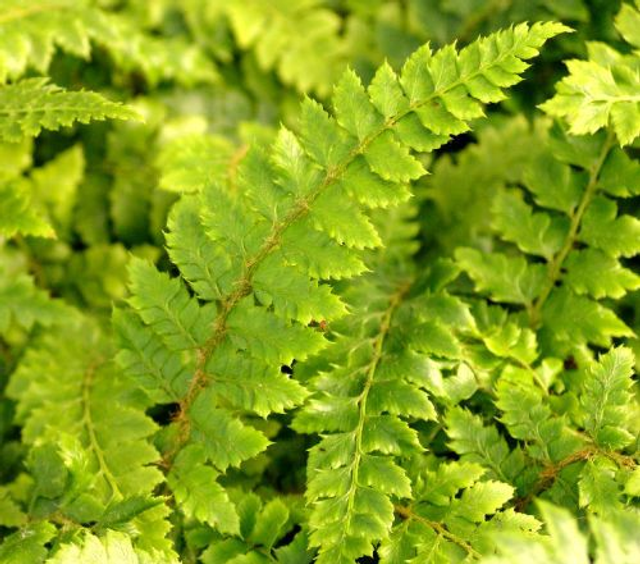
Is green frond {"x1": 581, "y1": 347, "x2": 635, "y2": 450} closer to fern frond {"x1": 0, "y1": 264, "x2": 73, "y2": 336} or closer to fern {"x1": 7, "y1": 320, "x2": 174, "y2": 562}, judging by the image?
fern {"x1": 7, "y1": 320, "x2": 174, "y2": 562}

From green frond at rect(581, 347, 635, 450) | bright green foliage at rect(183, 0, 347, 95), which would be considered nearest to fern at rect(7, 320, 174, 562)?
green frond at rect(581, 347, 635, 450)

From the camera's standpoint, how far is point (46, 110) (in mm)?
1483

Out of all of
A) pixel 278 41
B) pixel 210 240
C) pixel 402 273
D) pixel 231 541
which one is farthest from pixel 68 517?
pixel 278 41

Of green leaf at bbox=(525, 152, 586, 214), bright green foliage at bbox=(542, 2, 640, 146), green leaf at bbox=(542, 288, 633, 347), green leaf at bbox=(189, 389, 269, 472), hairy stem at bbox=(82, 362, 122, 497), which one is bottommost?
hairy stem at bbox=(82, 362, 122, 497)

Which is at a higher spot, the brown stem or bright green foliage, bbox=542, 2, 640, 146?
bright green foliage, bbox=542, 2, 640, 146

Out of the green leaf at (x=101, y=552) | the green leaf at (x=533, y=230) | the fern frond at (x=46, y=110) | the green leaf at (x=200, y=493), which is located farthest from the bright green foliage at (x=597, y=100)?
the green leaf at (x=101, y=552)

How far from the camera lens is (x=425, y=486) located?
1.40 meters

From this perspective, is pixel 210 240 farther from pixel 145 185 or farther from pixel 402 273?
pixel 145 185

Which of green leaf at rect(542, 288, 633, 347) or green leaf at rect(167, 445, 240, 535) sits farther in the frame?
green leaf at rect(542, 288, 633, 347)

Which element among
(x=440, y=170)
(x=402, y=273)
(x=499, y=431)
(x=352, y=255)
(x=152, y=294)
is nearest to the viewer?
(x=352, y=255)

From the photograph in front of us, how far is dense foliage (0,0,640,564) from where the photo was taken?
131 centimetres

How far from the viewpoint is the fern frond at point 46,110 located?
4.67 feet

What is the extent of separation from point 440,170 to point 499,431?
2.51ft

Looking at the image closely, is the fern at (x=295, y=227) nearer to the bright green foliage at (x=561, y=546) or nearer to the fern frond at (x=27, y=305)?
the bright green foliage at (x=561, y=546)
